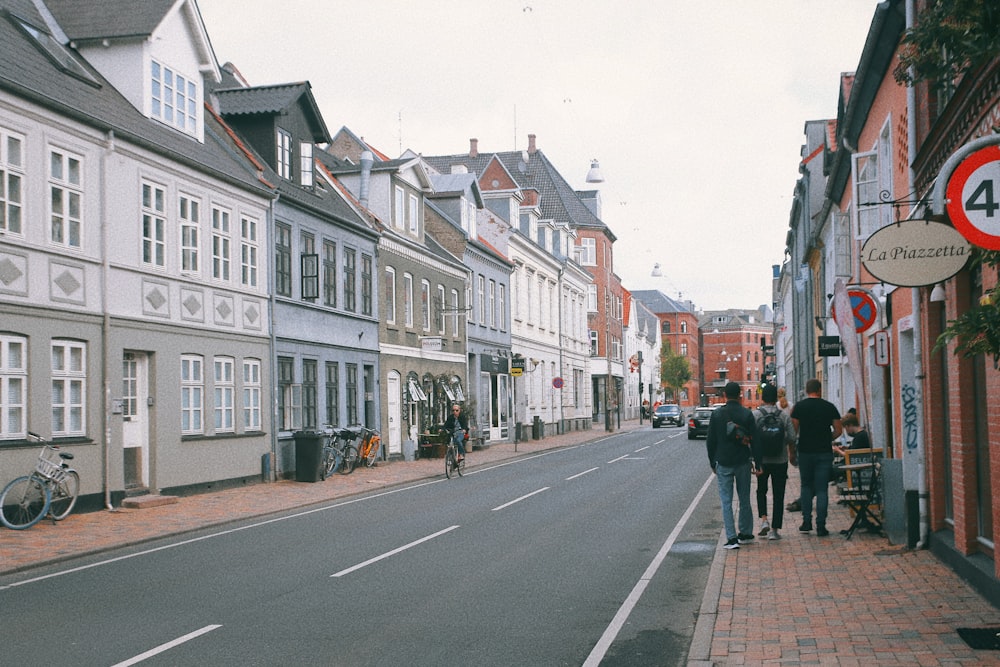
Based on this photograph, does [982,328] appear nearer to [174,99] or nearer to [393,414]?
[174,99]

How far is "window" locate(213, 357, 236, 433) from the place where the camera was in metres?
22.7

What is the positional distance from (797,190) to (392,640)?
114 feet

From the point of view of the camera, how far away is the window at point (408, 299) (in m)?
34.9

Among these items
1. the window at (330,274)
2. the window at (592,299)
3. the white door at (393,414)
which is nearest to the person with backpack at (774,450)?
the window at (330,274)

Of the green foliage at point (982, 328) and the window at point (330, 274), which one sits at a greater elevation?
the window at point (330, 274)

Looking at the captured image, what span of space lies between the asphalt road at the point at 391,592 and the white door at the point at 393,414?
50.6 ft

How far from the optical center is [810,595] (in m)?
9.16

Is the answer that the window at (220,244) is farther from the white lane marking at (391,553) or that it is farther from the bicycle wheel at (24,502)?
the white lane marking at (391,553)

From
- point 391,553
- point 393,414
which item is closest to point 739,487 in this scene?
point 391,553

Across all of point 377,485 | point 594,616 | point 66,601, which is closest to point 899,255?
point 594,616

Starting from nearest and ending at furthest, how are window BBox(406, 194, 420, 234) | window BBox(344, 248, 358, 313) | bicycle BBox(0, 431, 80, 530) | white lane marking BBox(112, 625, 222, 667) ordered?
1. white lane marking BBox(112, 625, 222, 667)
2. bicycle BBox(0, 431, 80, 530)
3. window BBox(344, 248, 358, 313)
4. window BBox(406, 194, 420, 234)

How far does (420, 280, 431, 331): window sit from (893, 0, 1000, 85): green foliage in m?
30.4

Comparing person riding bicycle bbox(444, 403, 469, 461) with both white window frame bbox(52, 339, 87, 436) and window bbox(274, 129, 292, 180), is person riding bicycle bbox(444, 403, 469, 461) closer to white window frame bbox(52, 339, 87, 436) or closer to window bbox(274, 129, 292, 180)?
window bbox(274, 129, 292, 180)

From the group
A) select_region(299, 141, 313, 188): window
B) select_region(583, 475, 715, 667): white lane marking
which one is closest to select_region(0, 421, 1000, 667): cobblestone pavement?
select_region(583, 475, 715, 667): white lane marking
